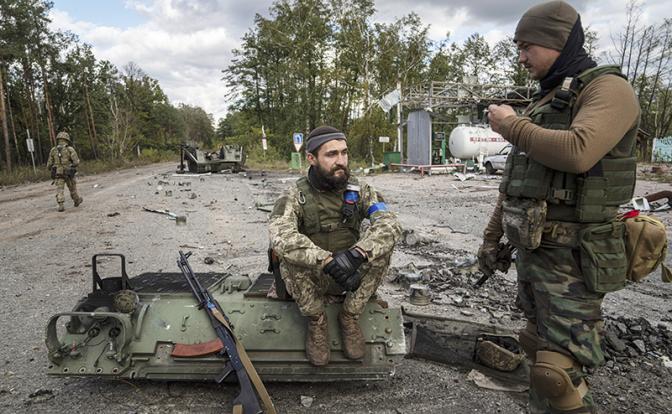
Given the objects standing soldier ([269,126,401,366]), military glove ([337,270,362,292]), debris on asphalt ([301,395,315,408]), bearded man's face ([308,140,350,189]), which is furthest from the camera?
bearded man's face ([308,140,350,189])

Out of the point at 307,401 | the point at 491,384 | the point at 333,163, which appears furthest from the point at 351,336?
the point at 333,163

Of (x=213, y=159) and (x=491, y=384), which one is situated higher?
(x=213, y=159)

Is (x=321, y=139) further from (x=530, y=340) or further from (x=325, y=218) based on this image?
(x=530, y=340)

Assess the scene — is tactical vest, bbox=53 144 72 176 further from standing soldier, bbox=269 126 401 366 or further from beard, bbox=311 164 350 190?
beard, bbox=311 164 350 190

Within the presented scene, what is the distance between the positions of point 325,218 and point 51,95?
43.8 m

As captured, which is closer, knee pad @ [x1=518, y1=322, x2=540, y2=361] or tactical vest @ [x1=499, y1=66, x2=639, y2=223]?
tactical vest @ [x1=499, y1=66, x2=639, y2=223]

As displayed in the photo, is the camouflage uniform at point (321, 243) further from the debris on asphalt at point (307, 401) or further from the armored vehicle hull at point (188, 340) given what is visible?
the debris on asphalt at point (307, 401)

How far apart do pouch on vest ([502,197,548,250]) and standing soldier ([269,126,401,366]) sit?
32.4 inches

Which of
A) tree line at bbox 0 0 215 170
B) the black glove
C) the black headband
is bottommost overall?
the black glove

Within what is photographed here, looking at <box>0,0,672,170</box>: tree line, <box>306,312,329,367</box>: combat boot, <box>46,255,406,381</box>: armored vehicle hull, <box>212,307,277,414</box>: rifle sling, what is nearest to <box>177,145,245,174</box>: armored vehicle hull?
<box>0,0,672,170</box>: tree line

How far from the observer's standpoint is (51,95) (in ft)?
123

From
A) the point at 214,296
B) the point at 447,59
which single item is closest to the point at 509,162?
the point at 214,296

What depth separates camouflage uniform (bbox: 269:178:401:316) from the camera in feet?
8.70

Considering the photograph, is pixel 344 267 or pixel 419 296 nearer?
pixel 344 267
